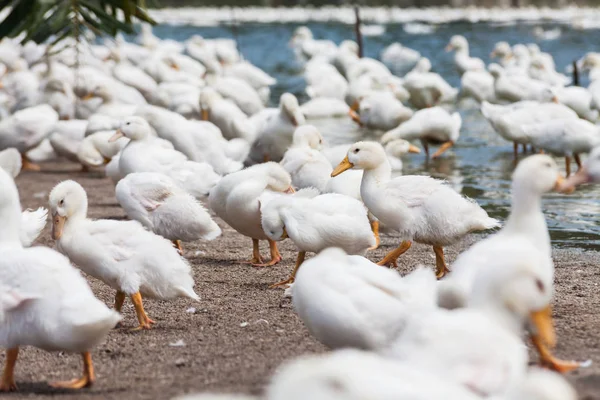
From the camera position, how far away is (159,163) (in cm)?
920

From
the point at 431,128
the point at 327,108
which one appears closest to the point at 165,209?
the point at 431,128

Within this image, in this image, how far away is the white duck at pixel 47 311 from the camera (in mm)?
4656

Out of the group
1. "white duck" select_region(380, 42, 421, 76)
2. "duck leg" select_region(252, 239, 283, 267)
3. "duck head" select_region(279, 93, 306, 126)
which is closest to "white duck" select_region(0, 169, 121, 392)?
"duck leg" select_region(252, 239, 283, 267)

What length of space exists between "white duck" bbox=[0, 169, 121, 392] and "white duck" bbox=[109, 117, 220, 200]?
4.03 m

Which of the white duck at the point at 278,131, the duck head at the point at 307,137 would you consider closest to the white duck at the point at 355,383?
the duck head at the point at 307,137

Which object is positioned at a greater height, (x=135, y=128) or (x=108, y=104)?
(x=135, y=128)

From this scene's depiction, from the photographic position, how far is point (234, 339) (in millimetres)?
5805

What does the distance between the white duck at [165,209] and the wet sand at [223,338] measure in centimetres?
33

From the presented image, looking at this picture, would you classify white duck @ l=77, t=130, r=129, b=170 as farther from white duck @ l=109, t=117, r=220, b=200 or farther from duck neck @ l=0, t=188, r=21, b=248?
duck neck @ l=0, t=188, r=21, b=248

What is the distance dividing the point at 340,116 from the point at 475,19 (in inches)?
989

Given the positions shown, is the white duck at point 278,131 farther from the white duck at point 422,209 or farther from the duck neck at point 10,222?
the duck neck at point 10,222

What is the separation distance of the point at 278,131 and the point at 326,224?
576cm

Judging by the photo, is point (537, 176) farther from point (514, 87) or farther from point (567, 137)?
point (514, 87)

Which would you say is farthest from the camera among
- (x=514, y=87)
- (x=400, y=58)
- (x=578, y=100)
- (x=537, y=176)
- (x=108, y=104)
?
(x=400, y=58)
